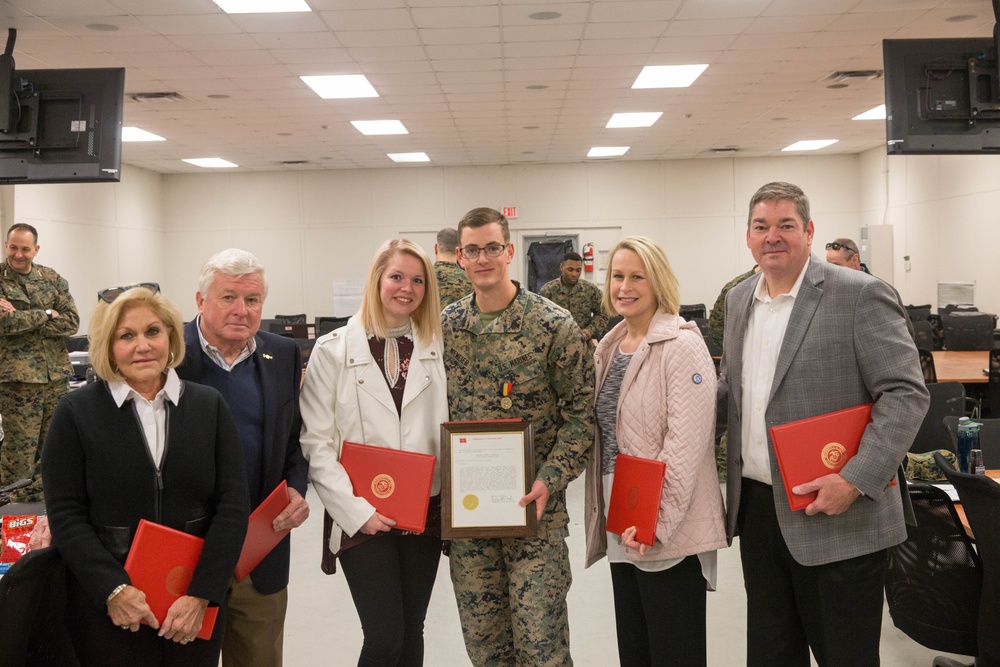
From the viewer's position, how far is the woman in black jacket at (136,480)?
1857 mm

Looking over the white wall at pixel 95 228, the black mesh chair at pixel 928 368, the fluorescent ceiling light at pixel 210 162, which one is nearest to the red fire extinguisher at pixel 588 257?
the fluorescent ceiling light at pixel 210 162

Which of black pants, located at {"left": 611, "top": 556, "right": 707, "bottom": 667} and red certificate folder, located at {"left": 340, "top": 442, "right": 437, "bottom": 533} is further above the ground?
red certificate folder, located at {"left": 340, "top": 442, "right": 437, "bottom": 533}

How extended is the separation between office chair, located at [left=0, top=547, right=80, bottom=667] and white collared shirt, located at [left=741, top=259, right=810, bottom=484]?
1894 millimetres

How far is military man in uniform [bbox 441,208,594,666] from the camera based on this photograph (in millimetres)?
2268

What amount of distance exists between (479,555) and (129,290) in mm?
1246

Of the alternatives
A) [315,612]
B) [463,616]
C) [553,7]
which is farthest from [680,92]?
[463,616]

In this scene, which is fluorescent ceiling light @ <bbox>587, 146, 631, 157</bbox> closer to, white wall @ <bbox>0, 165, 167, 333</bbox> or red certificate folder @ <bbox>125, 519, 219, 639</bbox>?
white wall @ <bbox>0, 165, 167, 333</bbox>

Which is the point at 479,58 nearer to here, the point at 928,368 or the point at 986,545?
the point at 928,368

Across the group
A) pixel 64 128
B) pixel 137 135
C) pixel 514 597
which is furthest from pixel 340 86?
pixel 514 597

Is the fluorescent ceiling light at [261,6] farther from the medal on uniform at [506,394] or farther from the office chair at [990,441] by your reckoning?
the office chair at [990,441]

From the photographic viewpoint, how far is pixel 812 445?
2.09 m

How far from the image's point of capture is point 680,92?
8.62 meters


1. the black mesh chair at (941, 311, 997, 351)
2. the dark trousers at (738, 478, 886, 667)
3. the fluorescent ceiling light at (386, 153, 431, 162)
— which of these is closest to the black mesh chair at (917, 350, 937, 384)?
the black mesh chair at (941, 311, 997, 351)

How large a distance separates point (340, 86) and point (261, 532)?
21.7ft
